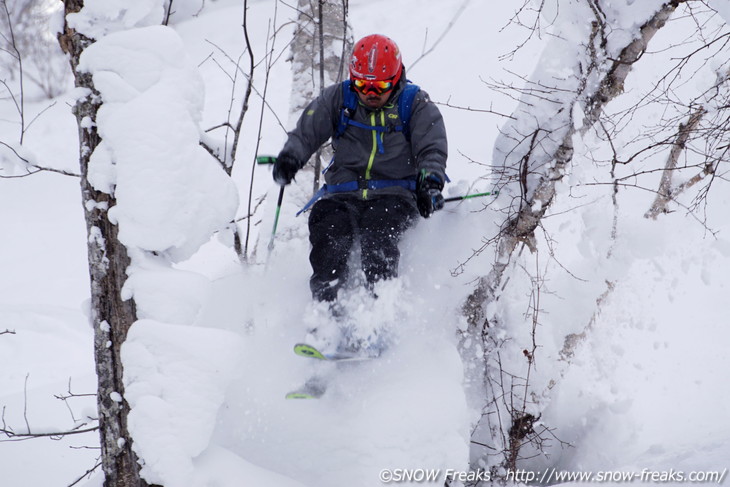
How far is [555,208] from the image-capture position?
7.03 meters

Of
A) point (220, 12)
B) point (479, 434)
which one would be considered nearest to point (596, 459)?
point (479, 434)

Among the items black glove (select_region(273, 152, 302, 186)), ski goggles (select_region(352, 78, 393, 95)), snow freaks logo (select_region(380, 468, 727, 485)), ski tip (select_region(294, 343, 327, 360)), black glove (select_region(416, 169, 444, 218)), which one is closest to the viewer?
snow freaks logo (select_region(380, 468, 727, 485))

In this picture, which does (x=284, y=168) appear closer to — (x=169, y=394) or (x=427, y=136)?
(x=427, y=136)

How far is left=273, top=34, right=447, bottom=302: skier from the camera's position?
3.64 meters

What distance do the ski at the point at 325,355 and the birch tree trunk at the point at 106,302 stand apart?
1.00 m

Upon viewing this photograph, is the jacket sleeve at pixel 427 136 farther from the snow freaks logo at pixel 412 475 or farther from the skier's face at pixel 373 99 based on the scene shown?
the snow freaks logo at pixel 412 475

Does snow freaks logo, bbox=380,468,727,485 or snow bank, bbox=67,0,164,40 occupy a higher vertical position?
snow bank, bbox=67,0,164,40

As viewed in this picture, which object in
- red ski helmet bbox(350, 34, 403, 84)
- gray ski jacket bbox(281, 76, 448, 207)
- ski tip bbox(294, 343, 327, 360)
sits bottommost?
ski tip bbox(294, 343, 327, 360)

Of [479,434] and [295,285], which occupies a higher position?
[295,285]

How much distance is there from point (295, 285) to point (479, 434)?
189cm

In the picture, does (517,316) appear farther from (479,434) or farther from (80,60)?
(80,60)

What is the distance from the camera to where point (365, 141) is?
13.0ft

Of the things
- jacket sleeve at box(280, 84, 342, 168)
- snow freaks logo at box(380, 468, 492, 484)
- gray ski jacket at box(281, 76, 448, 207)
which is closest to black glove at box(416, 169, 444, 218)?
gray ski jacket at box(281, 76, 448, 207)

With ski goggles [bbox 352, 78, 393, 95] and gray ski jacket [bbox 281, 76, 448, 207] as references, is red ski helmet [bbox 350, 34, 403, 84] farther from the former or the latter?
gray ski jacket [bbox 281, 76, 448, 207]
